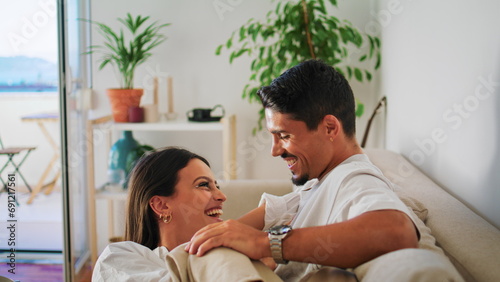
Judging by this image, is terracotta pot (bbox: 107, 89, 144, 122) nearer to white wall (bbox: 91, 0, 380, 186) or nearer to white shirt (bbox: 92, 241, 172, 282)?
white wall (bbox: 91, 0, 380, 186)

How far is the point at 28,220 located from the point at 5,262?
1.01 ft

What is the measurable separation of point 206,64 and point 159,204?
1973mm

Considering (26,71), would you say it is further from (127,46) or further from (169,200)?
(169,200)

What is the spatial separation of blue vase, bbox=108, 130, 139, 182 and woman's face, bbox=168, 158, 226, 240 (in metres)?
1.59

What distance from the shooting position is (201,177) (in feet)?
5.28

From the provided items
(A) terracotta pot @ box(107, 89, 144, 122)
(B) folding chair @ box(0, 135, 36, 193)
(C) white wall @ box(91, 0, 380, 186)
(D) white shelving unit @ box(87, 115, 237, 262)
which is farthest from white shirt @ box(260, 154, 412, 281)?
(C) white wall @ box(91, 0, 380, 186)

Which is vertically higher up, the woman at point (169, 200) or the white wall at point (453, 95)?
the white wall at point (453, 95)

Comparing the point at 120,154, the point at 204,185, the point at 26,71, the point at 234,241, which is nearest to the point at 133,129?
the point at 120,154

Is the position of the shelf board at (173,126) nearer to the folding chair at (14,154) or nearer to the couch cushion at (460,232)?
the folding chair at (14,154)

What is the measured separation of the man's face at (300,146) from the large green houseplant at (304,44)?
1.53m

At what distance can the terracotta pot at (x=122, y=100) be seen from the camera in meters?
3.10

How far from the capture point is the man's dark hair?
1403 millimetres

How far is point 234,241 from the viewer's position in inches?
44.6

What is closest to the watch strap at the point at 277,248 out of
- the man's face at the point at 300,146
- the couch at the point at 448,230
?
the couch at the point at 448,230
